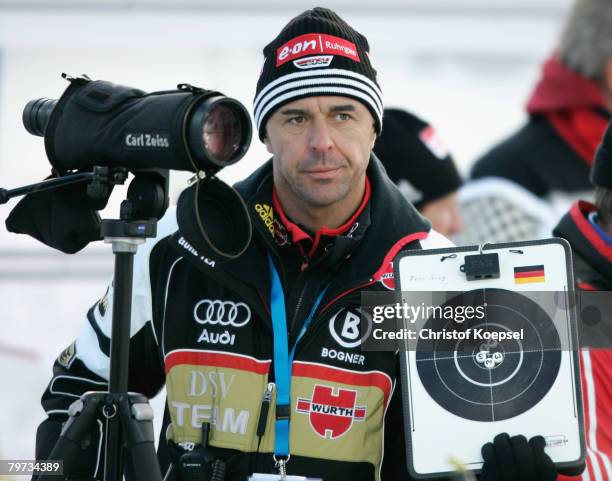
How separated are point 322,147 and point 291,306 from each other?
398mm

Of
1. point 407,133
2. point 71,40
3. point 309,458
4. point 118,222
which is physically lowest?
point 309,458

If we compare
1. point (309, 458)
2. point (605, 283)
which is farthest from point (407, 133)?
point (309, 458)

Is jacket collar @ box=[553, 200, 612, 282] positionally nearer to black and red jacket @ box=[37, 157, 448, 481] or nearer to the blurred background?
black and red jacket @ box=[37, 157, 448, 481]

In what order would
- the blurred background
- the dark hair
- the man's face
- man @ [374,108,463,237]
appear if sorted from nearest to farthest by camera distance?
1. the man's face
2. the dark hair
3. man @ [374,108,463,237]
4. the blurred background

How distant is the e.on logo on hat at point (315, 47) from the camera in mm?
3197

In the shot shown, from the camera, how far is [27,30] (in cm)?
601

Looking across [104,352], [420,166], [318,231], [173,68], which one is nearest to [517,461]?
[318,231]

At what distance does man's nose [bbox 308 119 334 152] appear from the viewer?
3125 mm

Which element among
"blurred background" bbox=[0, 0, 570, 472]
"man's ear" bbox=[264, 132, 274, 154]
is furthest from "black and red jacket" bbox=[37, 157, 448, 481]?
"blurred background" bbox=[0, 0, 570, 472]

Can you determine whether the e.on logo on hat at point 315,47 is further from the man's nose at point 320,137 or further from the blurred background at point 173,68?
the blurred background at point 173,68

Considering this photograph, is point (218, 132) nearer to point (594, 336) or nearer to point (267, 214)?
point (267, 214)

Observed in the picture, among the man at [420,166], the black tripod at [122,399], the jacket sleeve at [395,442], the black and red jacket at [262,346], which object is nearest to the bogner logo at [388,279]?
the black and red jacket at [262,346]

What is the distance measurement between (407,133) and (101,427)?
2.35m

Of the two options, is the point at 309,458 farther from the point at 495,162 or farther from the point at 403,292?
the point at 495,162
